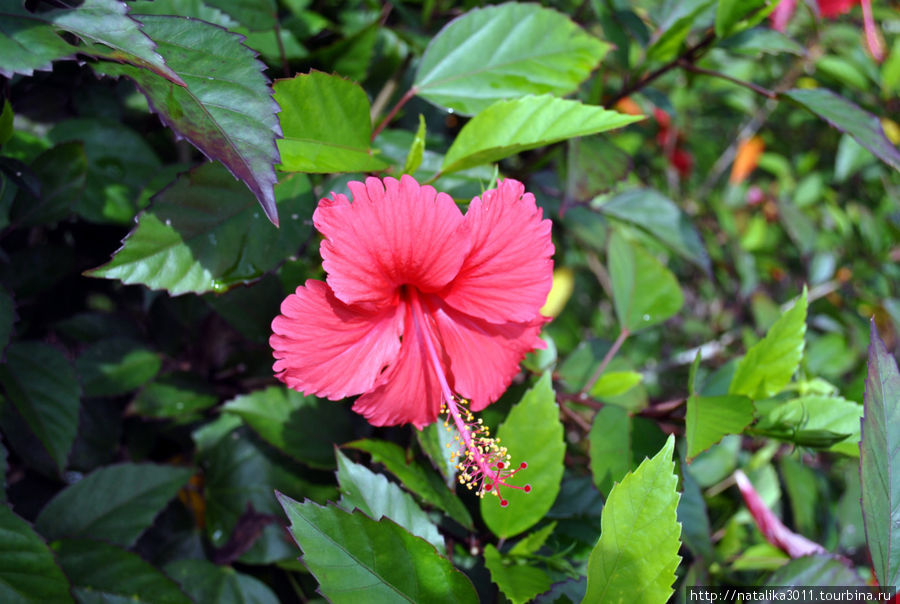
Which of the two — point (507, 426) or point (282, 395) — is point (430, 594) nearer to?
point (507, 426)

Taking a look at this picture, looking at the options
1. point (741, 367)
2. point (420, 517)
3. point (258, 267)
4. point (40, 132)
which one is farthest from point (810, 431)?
point (40, 132)

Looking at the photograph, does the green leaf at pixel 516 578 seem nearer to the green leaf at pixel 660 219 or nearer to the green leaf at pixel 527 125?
the green leaf at pixel 527 125

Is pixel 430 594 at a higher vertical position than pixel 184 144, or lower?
lower

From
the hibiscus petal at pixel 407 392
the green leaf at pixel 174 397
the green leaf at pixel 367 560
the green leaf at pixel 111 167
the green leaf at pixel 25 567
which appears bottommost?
the green leaf at pixel 174 397

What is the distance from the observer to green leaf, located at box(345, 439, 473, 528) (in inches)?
32.3

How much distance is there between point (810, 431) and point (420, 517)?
0.54m

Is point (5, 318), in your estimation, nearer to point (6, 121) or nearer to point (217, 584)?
point (6, 121)

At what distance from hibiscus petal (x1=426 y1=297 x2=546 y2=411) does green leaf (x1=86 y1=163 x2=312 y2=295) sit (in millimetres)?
219

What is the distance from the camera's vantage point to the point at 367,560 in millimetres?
696

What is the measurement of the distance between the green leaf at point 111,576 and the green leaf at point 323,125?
0.61 meters

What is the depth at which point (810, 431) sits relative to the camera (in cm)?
86

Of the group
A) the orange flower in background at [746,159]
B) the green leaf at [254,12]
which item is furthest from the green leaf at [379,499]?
the orange flower in background at [746,159]

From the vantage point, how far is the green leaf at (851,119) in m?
0.92

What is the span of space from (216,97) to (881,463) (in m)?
0.87
